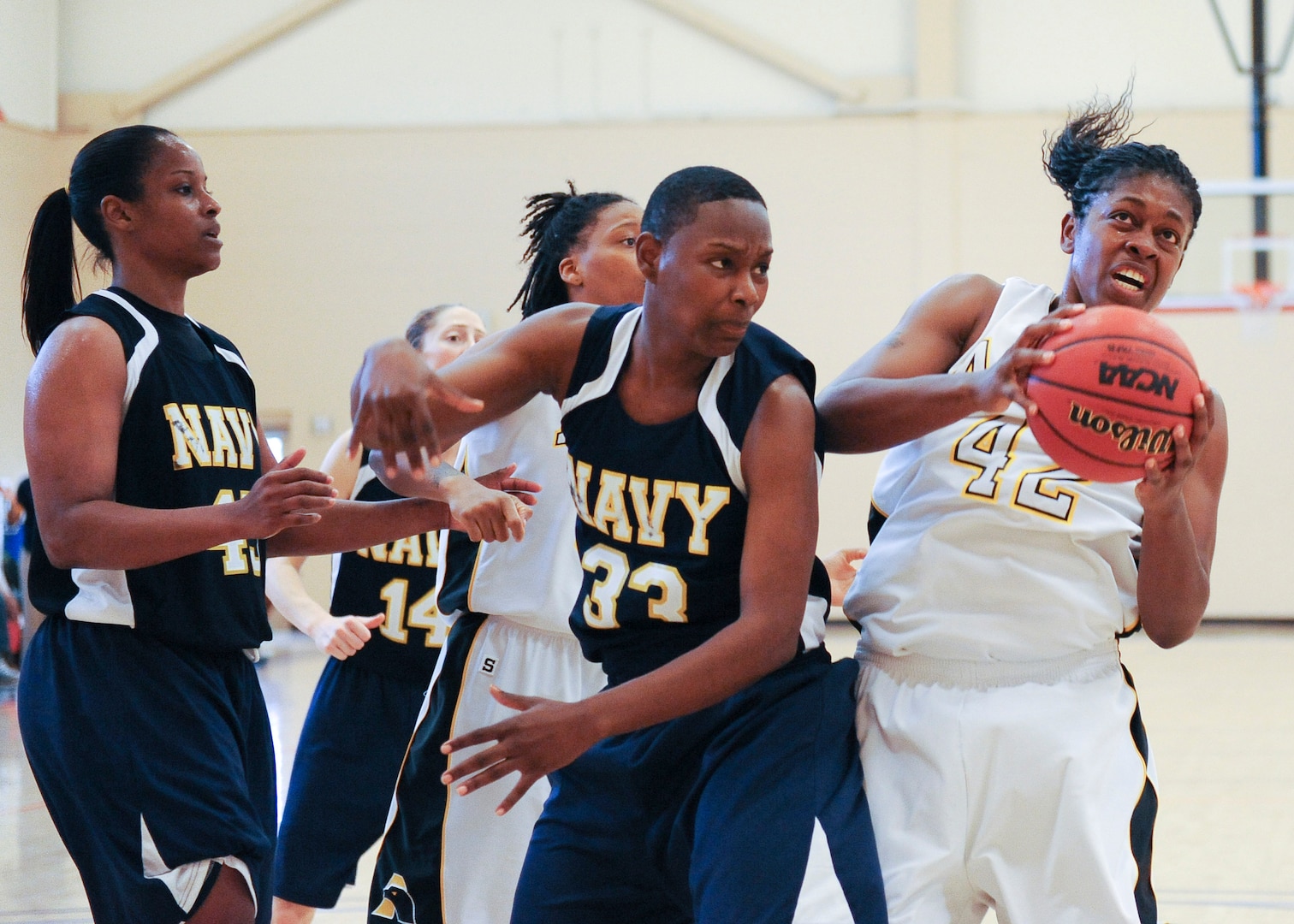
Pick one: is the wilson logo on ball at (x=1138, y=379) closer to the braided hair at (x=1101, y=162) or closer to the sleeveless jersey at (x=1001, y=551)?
the sleeveless jersey at (x=1001, y=551)

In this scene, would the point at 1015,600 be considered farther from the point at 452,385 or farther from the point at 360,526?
the point at 360,526

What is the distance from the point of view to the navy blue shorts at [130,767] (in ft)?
8.83

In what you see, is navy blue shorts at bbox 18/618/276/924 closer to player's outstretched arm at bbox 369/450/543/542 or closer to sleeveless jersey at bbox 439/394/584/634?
player's outstretched arm at bbox 369/450/543/542

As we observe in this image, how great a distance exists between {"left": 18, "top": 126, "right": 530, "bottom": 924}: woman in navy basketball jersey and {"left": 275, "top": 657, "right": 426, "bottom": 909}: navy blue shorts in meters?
0.85

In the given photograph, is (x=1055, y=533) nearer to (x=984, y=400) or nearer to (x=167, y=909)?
(x=984, y=400)

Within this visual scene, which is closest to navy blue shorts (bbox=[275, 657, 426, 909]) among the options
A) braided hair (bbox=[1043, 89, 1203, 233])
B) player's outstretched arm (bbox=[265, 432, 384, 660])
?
player's outstretched arm (bbox=[265, 432, 384, 660])

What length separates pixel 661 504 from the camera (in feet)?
8.08

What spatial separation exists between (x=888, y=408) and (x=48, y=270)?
74.6 inches

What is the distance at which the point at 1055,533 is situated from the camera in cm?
252

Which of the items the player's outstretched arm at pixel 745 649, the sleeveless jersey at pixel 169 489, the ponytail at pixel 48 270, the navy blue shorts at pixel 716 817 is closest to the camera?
the player's outstretched arm at pixel 745 649

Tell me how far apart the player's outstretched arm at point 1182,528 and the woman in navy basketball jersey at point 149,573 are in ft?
5.02

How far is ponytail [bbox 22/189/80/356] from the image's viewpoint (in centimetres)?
310

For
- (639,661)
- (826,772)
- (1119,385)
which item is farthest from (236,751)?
(1119,385)

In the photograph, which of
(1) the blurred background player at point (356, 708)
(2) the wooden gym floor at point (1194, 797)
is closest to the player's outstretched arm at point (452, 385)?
(1) the blurred background player at point (356, 708)
